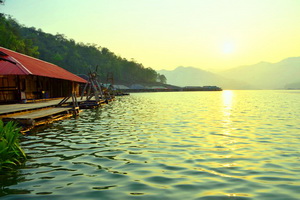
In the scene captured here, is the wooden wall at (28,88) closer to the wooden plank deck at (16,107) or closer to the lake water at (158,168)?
the wooden plank deck at (16,107)

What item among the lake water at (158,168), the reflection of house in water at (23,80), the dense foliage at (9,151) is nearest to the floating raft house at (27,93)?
the reflection of house in water at (23,80)

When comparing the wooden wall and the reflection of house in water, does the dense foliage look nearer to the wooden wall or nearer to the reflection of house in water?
the reflection of house in water

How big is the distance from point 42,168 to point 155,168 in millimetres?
3347

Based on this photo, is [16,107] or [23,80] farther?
[23,80]

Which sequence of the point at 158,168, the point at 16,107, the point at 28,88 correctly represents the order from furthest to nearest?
Answer: the point at 28,88 < the point at 16,107 < the point at 158,168

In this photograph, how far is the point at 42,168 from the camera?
798 cm

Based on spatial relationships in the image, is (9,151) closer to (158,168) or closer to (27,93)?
(158,168)

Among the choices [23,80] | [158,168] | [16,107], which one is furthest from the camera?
[23,80]

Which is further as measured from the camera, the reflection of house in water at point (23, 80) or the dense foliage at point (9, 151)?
the reflection of house in water at point (23, 80)

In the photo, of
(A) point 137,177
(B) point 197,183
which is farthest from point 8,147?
(B) point 197,183

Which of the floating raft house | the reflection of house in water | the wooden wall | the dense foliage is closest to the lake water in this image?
the dense foliage

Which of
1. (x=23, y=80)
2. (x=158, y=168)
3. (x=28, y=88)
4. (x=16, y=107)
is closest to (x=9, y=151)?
(x=158, y=168)

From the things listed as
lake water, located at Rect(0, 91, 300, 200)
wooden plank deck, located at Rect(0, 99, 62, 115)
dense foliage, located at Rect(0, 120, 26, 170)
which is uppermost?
wooden plank deck, located at Rect(0, 99, 62, 115)

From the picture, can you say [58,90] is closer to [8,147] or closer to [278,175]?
[8,147]
